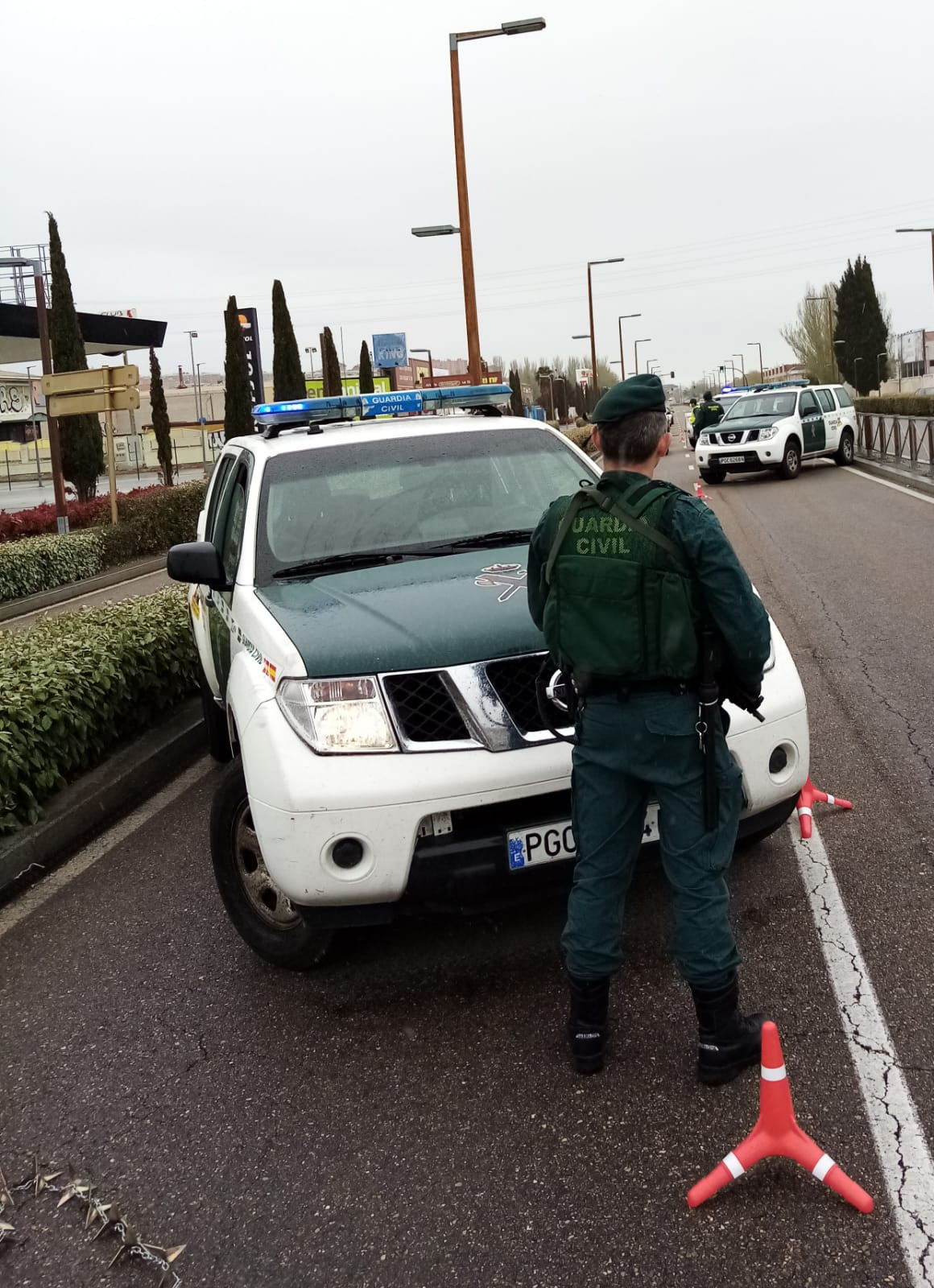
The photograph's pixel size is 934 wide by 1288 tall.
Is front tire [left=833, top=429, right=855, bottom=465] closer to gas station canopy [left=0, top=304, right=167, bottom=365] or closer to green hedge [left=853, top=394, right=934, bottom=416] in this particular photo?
green hedge [left=853, top=394, right=934, bottom=416]

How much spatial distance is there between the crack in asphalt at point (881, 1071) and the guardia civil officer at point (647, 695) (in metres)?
0.32

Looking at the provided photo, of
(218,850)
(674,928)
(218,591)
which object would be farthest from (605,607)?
(218,591)

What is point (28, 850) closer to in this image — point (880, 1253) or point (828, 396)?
point (880, 1253)

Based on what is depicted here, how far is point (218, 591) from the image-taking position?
511cm

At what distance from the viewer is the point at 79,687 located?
5793 millimetres

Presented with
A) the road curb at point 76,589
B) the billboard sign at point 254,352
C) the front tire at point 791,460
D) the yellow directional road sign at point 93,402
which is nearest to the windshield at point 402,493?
the road curb at point 76,589

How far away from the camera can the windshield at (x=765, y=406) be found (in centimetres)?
2473

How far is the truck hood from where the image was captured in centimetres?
351

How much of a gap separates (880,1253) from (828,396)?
25.9 m

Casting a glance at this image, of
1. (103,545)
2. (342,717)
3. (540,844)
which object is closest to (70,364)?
(103,545)

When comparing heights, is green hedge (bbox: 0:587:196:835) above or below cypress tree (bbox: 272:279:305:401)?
below

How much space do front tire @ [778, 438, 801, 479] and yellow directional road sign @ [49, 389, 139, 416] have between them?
13073 mm

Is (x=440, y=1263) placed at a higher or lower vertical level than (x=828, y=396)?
lower

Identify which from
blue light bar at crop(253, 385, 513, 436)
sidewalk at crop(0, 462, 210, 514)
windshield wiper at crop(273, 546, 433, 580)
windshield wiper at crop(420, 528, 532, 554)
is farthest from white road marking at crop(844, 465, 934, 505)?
sidewalk at crop(0, 462, 210, 514)
